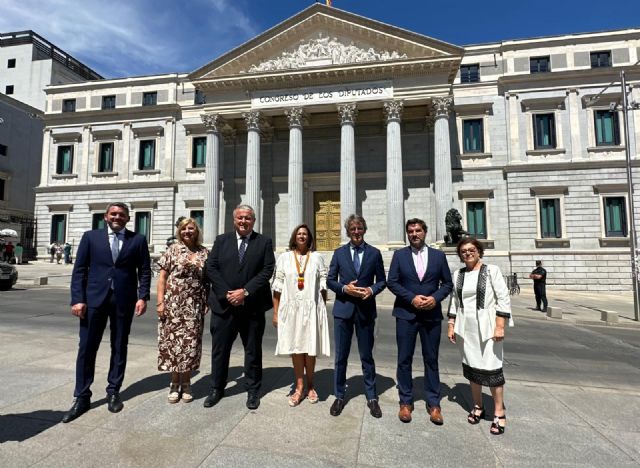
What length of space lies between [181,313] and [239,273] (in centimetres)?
83

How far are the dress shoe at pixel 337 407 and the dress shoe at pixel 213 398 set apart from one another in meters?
1.32

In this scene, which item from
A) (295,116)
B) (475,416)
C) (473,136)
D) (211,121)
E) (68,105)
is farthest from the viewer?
(68,105)

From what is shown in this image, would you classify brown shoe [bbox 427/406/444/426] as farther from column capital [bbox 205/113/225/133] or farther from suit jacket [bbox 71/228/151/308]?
column capital [bbox 205/113/225/133]

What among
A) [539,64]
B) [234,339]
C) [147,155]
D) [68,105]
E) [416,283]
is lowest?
[234,339]

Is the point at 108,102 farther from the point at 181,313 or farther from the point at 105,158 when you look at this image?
the point at 181,313

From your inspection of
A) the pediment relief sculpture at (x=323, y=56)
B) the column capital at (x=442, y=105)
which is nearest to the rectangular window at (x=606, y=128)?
the column capital at (x=442, y=105)

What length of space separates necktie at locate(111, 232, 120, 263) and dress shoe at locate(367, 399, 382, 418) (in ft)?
10.9

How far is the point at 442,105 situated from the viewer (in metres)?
23.5

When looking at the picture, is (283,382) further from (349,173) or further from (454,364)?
(349,173)

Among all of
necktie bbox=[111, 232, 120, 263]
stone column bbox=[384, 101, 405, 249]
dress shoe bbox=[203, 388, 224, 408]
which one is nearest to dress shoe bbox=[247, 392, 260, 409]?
dress shoe bbox=[203, 388, 224, 408]

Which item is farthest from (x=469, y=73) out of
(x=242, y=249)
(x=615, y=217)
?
(x=242, y=249)

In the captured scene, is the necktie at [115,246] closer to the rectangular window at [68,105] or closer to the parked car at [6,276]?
the parked car at [6,276]

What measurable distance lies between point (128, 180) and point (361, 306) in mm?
32678

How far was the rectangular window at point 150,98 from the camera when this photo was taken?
107 feet
